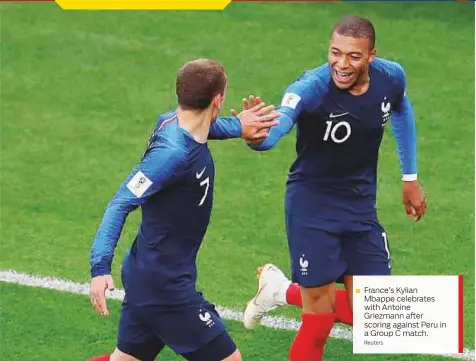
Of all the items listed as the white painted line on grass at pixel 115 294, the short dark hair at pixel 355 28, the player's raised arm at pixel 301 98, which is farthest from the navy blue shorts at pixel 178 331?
the white painted line on grass at pixel 115 294

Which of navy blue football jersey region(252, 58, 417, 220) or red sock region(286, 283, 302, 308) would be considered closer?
navy blue football jersey region(252, 58, 417, 220)

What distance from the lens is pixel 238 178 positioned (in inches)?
436

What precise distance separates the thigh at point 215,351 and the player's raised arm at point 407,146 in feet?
5.95

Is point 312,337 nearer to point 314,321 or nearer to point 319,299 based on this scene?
point 314,321

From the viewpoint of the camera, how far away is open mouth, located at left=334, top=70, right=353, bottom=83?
7.14 m

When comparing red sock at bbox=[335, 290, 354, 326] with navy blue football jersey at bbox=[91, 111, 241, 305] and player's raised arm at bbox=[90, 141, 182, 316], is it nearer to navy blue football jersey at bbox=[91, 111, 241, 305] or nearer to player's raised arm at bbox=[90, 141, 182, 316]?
navy blue football jersey at bbox=[91, 111, 241, 305]

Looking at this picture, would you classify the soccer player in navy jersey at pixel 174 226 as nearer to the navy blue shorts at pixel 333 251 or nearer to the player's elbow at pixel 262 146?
the player's elbow at pixel 262 146

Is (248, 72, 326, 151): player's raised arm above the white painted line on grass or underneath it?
above

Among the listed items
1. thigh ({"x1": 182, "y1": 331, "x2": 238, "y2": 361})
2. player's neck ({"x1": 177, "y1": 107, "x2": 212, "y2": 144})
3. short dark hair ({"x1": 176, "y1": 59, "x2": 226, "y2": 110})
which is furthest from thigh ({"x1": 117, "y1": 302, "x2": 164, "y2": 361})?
short dark hair ({"x1": 176, "y1": 59, "x2": 226, "y2": 110})

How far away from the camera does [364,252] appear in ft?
24.5

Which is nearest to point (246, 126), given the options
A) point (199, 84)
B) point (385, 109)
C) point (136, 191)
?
point (199, 84)

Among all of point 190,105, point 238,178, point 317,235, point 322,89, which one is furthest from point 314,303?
point 238,178

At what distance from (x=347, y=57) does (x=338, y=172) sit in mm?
652

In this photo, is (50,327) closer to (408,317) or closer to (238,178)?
(408,317)
